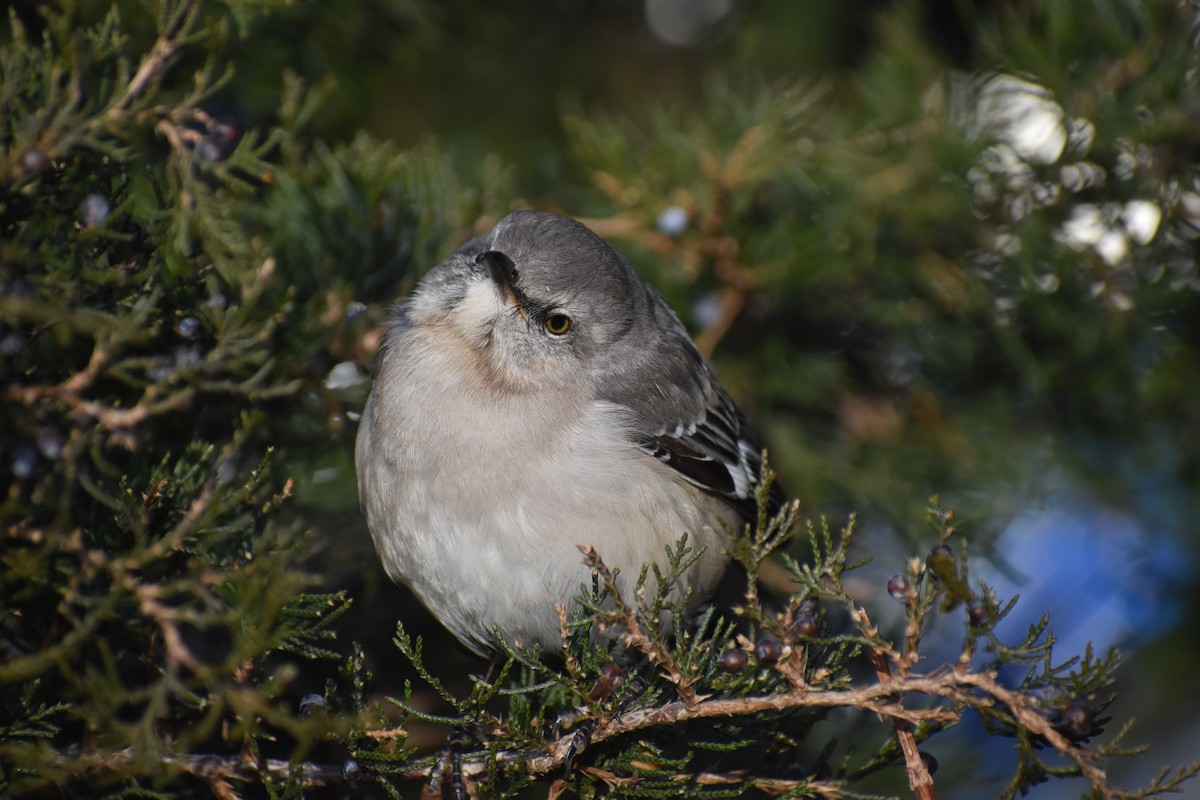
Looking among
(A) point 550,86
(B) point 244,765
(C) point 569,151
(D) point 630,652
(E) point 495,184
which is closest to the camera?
(B) point 244,765

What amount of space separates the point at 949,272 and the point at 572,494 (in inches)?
74.5

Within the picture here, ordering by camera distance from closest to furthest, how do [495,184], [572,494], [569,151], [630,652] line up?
[572,494]
[630,652]
[495,184]
[569,151]

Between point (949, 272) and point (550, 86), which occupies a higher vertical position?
point (550, 86)

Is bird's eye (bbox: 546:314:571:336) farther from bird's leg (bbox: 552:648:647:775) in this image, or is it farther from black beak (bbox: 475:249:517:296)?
bird's leg (bbox: 552:648:647:775)

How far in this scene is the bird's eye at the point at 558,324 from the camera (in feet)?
11.1

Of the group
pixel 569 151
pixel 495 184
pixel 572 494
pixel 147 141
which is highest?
pixel 569 151

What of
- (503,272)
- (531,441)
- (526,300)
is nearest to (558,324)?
(526,300)

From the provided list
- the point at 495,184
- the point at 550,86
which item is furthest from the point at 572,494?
the point at 550,86

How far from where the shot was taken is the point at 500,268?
320 centimetres

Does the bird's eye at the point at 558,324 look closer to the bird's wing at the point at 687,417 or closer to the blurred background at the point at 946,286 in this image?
the bird's wing at the point at 687,417

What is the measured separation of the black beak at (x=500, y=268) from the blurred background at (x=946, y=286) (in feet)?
1.45

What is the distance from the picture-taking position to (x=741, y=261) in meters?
3.94

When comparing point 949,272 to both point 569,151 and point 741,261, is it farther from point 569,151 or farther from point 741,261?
point 569,151

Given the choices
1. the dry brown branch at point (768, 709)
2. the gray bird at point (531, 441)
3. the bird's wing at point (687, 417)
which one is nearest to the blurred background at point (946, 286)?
the bird's wing at point (687, 417)
